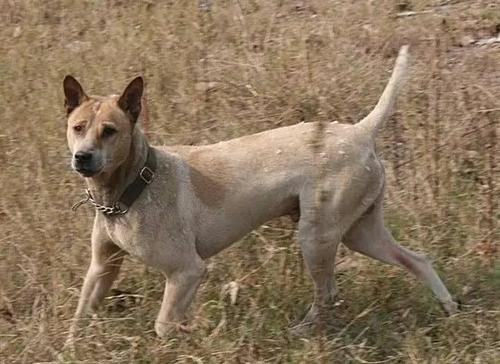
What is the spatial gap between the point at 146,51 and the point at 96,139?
2.85 m

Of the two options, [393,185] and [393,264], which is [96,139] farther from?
[393,185]

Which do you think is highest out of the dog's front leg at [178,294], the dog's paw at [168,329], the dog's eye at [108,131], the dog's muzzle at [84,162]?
the dog's eye at [108,131]

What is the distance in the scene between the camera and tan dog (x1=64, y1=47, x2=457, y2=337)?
14.1 ft

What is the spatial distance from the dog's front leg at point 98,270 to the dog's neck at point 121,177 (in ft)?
0.63

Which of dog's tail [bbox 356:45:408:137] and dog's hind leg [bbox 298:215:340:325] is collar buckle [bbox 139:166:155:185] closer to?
dog's hind leg [bbox 298:215:340:325]

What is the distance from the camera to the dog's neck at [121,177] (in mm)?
4332

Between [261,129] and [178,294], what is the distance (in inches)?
76.7

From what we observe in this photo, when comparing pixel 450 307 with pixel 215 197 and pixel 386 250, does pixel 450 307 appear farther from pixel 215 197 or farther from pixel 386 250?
pixel 215 197

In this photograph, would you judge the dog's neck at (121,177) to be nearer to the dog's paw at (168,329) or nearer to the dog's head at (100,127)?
the dog's head at (100,127)

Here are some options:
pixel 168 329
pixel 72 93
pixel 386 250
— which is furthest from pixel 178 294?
pixel 386 250

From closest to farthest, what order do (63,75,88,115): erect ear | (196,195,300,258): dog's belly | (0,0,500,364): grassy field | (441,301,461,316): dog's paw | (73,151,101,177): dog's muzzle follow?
1. (73,151,101,177): dog's muzzle
2. (63,75,88,115): erect ear
3. (0,0,500,364): grassy field
4. (196,195,300,258): dog's belly
5. (441,301,461,316): dog's paw

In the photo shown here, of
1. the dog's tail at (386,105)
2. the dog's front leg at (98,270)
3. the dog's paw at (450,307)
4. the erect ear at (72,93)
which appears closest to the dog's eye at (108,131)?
the erect ear at (72,93)

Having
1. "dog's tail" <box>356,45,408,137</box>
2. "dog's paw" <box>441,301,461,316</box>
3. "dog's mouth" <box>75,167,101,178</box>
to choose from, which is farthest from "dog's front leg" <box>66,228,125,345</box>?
"dog's paw" <box>441,301,461,316</box>

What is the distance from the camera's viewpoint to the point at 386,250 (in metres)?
4.80
